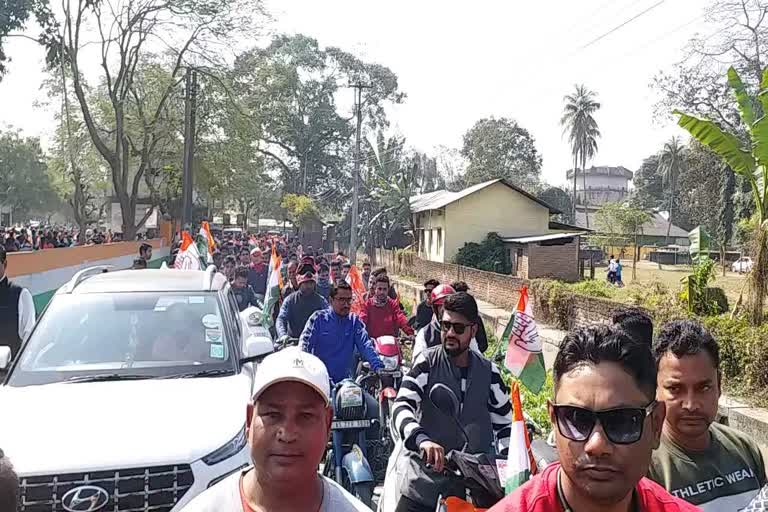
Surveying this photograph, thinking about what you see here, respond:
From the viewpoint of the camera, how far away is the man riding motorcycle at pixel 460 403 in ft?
12.2

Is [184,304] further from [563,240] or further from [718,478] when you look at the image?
[563,240]

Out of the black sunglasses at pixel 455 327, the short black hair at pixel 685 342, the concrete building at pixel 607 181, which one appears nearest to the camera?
the short black hair at pixel 685 342

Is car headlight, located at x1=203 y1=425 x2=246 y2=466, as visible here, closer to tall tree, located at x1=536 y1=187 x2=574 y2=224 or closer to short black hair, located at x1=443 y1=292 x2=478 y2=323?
short black hair, located at x1=443 y1=292 x2=478 y2=323

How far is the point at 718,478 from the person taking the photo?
267cm

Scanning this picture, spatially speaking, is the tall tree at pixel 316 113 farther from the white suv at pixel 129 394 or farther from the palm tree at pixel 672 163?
the white suv at pixel 129 394

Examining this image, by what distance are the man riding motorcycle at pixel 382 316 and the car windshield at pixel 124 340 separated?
11.7 feet

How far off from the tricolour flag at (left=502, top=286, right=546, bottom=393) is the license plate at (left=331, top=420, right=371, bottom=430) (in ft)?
5.94

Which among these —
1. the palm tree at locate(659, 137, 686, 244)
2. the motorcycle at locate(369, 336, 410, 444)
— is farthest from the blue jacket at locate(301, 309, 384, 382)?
the palm tree at locate(659, 137, 686, 244)

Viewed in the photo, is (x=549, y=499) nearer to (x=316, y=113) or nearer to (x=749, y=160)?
(x=749, y=160)

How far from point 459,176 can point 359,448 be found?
218 feet

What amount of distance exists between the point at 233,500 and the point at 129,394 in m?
2.32

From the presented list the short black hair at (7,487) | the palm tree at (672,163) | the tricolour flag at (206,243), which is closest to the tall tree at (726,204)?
the palm tree at (672,163)

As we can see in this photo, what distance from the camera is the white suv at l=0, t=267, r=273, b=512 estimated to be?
361 cm

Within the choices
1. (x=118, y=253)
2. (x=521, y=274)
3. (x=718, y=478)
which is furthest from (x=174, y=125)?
(x=718, y=478)
